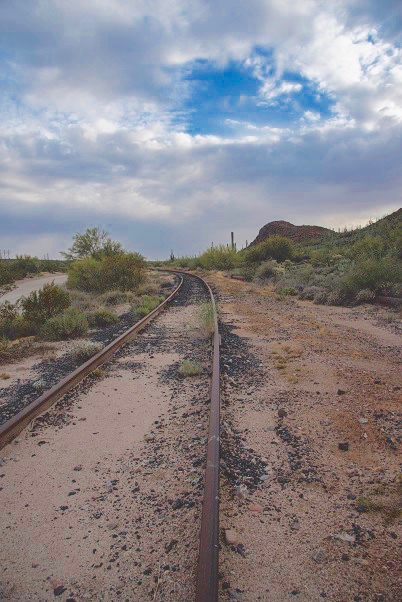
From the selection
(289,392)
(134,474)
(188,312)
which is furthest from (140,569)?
(188,312)

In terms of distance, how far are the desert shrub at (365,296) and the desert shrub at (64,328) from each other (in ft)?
29.6

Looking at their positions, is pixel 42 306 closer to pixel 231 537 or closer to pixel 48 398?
pixel 48 398

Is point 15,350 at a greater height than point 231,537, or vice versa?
point 15,350

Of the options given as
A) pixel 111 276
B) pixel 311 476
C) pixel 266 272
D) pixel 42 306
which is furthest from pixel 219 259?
pixel 311 476

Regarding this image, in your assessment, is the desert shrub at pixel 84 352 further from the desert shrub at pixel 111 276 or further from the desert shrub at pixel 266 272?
the desert shrub at pixel 266 272

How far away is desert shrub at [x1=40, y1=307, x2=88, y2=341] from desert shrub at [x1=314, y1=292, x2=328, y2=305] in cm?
859

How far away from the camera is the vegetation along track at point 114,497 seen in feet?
8.00

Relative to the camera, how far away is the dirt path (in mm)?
2438

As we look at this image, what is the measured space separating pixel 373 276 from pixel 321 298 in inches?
76.1

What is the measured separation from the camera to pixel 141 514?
3062 mm

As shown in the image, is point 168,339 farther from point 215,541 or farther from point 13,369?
point 215,541

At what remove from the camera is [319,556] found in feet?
8.54

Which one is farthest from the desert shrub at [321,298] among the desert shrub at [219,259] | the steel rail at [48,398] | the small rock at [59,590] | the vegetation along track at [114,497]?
the desert shrub at [219,259]

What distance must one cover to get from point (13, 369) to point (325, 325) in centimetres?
726
